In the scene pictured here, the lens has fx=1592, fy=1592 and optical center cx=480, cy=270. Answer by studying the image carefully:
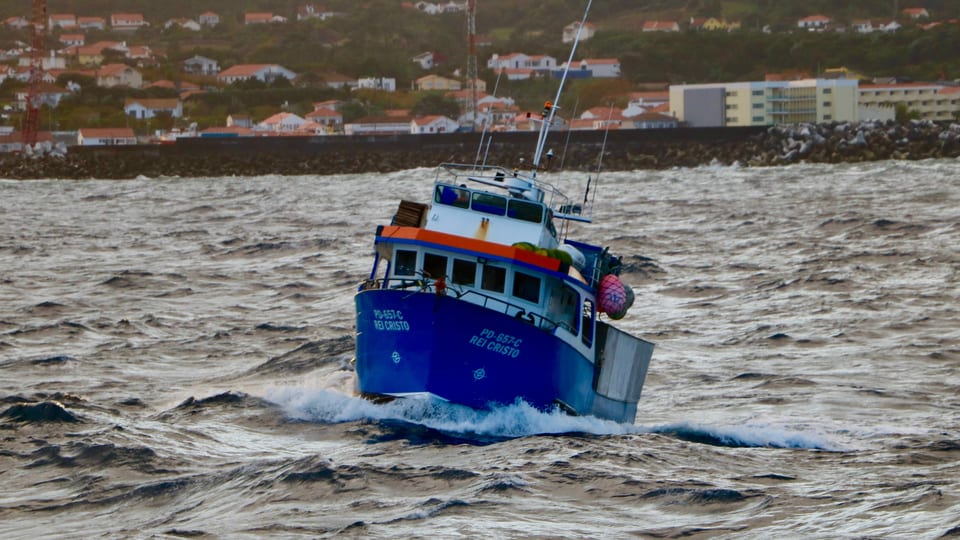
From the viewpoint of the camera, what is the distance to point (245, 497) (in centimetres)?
1880

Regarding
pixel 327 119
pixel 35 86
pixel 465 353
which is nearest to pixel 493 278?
pixel 465 353

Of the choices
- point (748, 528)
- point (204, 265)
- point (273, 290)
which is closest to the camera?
point (748, 528)

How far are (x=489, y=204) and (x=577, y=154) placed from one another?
9331 centimetres

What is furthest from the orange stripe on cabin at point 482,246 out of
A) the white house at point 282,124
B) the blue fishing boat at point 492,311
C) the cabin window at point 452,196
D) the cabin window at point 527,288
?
the white house at point 282,124

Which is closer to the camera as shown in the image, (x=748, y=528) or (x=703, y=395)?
(x=748, y=528)

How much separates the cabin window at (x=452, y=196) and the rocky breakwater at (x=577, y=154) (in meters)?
88.1

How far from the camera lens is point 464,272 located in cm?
2356

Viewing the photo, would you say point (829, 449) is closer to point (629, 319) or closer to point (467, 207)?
point (467, 207)

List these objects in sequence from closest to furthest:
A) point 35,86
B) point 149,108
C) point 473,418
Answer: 1. point 473,418
2. point 35,86
3. point 149,108

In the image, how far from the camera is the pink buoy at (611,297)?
25.1 meters

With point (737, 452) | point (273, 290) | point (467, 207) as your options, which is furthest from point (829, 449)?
point (273, 290)

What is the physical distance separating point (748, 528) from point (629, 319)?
781 inches

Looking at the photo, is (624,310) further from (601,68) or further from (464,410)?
Answer: (601,68)

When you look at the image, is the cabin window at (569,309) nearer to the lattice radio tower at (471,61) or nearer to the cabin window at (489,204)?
the cabin window at (489,204)
